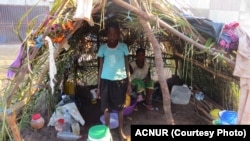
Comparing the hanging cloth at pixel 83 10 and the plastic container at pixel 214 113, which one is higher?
the hanging cloth at pixel 83 10

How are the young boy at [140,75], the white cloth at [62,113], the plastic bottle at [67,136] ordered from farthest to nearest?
1. the young boy at [140,75]
2. the white cloth at [62,113]
3. the plastic bottle at [67,136]

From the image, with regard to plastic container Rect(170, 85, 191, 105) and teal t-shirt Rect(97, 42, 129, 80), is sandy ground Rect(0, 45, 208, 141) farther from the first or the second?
teal t-shirt Rect(97, 42, 129, 80)

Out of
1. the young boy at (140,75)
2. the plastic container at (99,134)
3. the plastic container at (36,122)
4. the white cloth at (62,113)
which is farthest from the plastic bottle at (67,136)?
the young boy at (140,75)

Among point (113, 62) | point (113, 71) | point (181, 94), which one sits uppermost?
point (113, 62)

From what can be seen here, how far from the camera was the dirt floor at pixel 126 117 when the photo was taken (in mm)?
3910

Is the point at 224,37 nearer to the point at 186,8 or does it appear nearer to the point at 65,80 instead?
the point at 186,8

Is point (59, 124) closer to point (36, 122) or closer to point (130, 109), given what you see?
point (36, 122)

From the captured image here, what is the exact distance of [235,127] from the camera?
8.93ft

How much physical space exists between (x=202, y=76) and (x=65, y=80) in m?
2.85

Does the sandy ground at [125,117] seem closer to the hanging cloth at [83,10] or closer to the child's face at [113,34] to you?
the child's face at [113,34]

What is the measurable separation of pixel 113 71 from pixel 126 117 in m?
1.47

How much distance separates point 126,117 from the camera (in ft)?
15.0

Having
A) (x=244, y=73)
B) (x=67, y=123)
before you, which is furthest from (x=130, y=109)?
(x=244, y=73)

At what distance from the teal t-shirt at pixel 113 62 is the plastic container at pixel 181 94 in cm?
214
